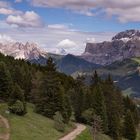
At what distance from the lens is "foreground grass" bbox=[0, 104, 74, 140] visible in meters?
74.9

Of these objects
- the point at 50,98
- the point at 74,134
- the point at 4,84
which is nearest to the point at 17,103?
the point at 74,134

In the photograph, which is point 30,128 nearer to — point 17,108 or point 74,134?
point 17,108

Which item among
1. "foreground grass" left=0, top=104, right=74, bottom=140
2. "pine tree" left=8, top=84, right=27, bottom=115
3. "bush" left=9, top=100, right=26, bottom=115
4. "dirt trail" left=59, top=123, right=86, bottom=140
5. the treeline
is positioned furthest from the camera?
the treeline

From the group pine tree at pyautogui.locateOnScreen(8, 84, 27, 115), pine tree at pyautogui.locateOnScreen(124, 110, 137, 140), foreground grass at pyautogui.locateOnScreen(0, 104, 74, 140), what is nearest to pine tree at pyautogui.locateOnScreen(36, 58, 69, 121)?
foreground grass at pyautogui.locateOnScreen(0, 104, 74, 140)

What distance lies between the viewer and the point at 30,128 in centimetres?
8131

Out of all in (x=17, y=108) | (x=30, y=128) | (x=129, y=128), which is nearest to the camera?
(x=30, y=128)

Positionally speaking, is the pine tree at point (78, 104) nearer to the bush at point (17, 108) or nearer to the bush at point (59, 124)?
the bush at point (59, 124)

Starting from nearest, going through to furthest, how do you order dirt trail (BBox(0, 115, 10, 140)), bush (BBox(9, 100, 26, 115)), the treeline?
dirt trail (BBox(0, 115, 10, 140)) < bush (BBox(9, 100, 26, 115)) < the treeline

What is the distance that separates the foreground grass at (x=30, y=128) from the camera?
246ft

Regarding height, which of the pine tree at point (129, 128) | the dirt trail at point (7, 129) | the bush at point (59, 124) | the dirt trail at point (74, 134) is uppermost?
the dirt trail at point (7, 129)

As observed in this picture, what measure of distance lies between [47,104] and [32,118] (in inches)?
531

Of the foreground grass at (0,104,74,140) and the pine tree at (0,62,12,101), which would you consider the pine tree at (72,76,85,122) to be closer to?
the foreground grass at (0,104,74,140)

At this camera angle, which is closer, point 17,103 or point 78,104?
point 17,103

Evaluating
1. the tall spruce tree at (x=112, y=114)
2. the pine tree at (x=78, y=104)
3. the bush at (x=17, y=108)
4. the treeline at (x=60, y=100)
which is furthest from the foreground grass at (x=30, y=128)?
the tall spruce tree at (x=112, y=114)
